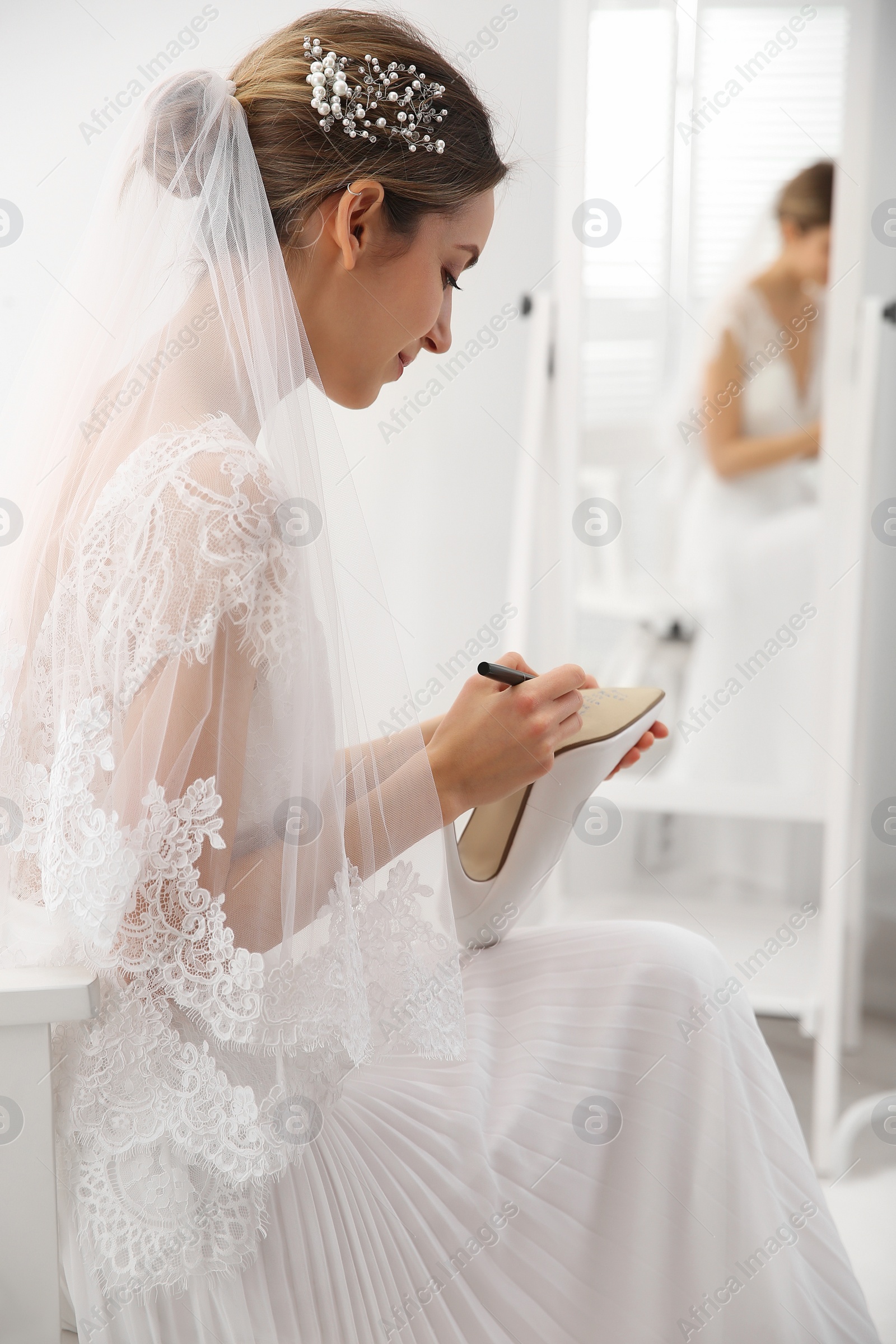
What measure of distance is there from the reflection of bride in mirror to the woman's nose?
0.87 metres

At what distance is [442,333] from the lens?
0.89 metres

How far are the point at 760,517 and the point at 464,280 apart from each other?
28.8 inches

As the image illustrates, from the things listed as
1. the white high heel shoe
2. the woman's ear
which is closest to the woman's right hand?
the white high heel shoe

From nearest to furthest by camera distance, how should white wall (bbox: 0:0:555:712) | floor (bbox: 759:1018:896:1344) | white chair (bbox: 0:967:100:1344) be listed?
white chair (bbox: 0:967:100:1344) < floor (bbox: 759:1018:896:1344) < white wall (bbox: 0:0:555:712)

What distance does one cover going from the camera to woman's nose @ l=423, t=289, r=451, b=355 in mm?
867

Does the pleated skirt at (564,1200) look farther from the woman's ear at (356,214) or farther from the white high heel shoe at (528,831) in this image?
the woman's ear at (356,214)

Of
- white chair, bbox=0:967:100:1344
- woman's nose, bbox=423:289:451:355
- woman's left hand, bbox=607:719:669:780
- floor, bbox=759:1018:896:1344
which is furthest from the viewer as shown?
floor, bbox=759:1018:896:1344

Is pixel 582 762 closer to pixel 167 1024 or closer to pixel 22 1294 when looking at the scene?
pixel 167 1024

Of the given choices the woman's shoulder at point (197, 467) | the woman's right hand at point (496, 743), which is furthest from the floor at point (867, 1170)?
the woman's shoulder at point (197, 467)

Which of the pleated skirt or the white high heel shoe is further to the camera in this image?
the white high heel shoe

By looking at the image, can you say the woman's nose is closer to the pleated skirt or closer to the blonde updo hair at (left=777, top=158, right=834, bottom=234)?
the pleated skirt

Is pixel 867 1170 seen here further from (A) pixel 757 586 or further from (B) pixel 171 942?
(B) pixel 171 942

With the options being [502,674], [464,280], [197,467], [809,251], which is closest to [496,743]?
[502,674]

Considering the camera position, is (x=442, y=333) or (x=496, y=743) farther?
(x=442, y=333)
